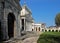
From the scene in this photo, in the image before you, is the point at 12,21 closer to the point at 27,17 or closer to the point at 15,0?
the point at 15,0

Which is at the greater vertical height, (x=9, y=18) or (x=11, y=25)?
(x=9, y=18)

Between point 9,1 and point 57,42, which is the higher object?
point 9,1

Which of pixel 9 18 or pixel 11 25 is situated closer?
pixel 9 18

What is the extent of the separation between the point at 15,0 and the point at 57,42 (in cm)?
1297

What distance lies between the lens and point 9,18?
942 inches

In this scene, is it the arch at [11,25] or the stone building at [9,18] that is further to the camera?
the arch at [11,25]

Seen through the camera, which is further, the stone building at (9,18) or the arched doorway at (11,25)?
the arched doorway at (11,25)

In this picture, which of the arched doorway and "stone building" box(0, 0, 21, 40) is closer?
"stone building" box(0, 0, 21, 40)

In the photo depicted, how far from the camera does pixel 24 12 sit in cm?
5359

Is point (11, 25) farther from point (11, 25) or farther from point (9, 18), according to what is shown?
point (9, 18)

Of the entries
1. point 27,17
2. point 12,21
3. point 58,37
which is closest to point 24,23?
point 27,17

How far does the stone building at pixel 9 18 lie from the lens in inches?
809

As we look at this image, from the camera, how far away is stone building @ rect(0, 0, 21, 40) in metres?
20.6

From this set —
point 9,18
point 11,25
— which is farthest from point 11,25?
point 9,18
